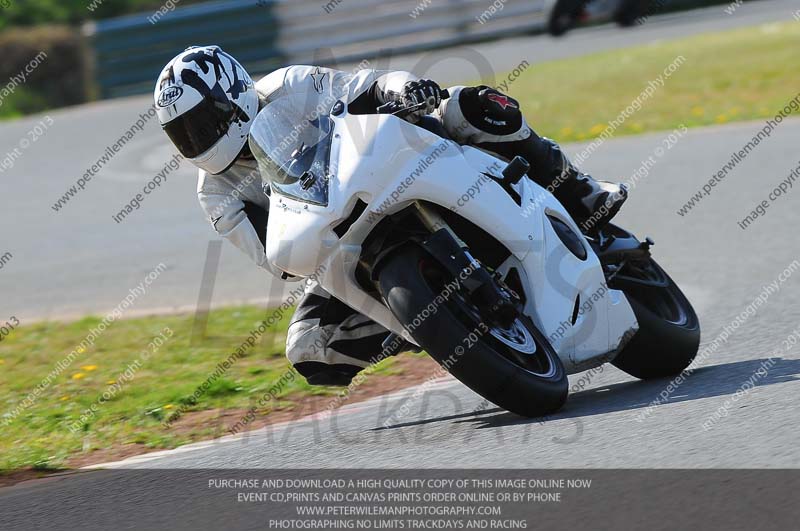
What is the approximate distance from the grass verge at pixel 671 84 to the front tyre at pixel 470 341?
941cm

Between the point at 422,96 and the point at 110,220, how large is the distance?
824 centimetres

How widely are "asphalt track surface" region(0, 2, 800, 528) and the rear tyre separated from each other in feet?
0.32

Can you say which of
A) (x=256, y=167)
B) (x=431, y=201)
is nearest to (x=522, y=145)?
(x=431, y=201)

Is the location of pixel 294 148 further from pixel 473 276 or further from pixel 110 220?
pixel 110 220

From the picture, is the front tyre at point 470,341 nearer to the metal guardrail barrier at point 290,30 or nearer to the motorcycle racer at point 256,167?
the motorcycle racer at point 256,167

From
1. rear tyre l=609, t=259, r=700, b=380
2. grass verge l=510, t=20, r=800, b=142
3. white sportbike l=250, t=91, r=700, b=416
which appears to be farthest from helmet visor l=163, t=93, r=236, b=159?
grass verge l=510, t=20, r=800, b=142

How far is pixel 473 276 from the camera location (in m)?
4.66

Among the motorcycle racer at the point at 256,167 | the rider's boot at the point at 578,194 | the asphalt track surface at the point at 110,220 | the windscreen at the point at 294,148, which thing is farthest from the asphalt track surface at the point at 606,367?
the windscreen at the point at 294,148

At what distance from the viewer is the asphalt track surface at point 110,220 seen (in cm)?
990

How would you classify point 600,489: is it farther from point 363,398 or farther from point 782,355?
point 363,398

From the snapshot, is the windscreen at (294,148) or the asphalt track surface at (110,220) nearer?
the windscreen at (294,148)

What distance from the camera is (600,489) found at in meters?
3.77

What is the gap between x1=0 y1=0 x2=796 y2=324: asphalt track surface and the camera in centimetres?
990

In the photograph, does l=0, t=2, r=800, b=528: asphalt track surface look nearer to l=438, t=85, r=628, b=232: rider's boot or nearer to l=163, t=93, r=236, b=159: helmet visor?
l=438, t=85, r=628, b=232: rider's boot
